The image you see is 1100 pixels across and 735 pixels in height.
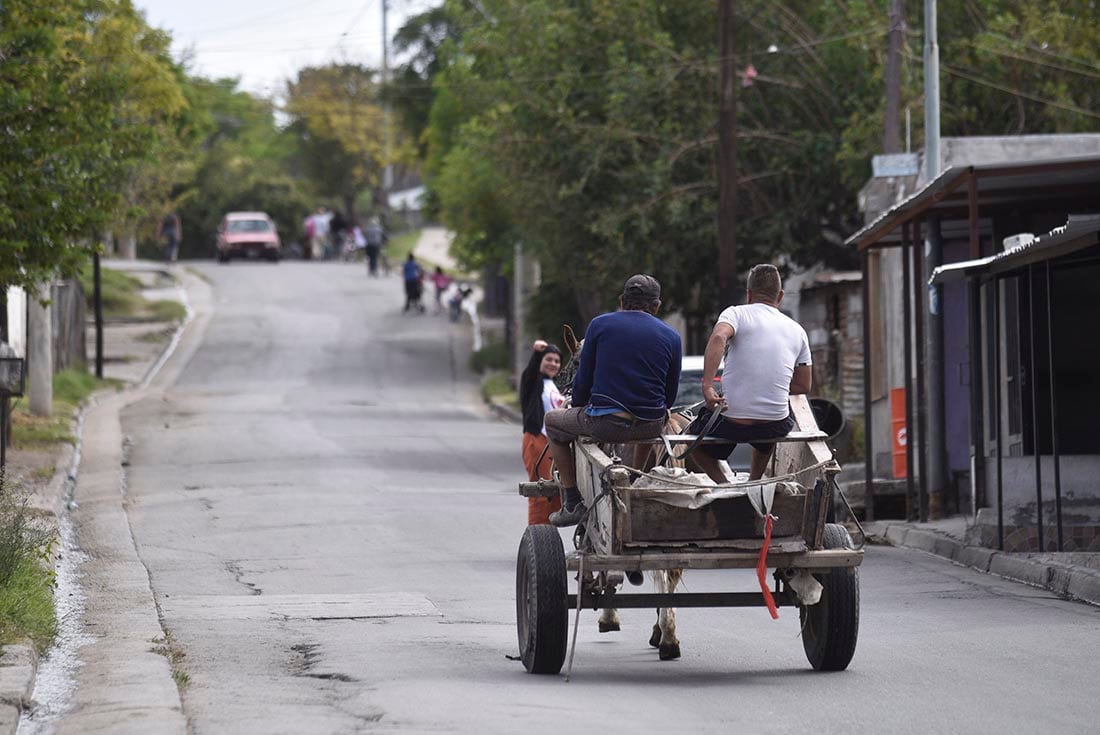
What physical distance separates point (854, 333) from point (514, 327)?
18.6 meters

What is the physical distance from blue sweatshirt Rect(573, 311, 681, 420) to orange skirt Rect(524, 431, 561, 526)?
10.5 feet

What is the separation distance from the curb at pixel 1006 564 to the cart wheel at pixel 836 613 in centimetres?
422

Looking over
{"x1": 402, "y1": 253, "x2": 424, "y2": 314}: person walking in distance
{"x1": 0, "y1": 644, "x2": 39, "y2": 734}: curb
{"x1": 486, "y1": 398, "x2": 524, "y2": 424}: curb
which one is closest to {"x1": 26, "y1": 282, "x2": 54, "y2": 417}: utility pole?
{"x1": 486, "y1": 398, "x2": 524, "y2": 424}: curb

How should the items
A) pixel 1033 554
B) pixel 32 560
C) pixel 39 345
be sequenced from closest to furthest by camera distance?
pixel 32 560 < pixel 1033 554 < pixel 39 345

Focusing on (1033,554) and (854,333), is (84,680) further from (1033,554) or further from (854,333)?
(854,333)

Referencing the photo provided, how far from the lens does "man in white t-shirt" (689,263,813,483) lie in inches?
365

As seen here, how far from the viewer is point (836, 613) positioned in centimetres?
912

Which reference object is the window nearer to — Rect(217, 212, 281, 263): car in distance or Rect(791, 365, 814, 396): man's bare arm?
Rect(217, 212, 281, 263): car in distance

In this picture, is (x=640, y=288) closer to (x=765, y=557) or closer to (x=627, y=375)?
(x=627, y=375)

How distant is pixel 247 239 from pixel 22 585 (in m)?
53.0

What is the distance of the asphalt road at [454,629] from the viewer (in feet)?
26.8

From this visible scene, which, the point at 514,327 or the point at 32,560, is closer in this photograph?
the point at 32,560

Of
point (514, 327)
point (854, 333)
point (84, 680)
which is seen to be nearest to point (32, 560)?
point (84, 680)

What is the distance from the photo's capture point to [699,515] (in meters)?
8.88
